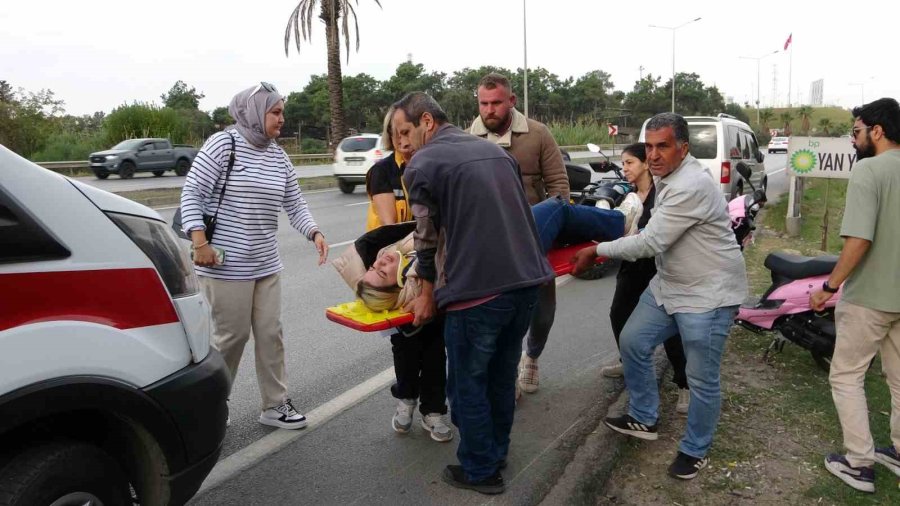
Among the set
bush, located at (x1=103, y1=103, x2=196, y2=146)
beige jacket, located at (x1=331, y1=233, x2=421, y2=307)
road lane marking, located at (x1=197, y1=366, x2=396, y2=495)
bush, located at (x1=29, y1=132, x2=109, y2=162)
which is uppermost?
bush, located at (x1=103, y1=103, x2=196, y2=146)

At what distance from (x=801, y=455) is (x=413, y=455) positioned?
6.34ft

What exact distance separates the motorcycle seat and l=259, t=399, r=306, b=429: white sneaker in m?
3.29

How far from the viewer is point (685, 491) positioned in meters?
3.14

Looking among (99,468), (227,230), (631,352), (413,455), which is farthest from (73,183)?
(631,352)

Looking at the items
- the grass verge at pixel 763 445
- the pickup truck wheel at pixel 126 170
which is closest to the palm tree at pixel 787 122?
the pickup truck wheel at pixel 126 170

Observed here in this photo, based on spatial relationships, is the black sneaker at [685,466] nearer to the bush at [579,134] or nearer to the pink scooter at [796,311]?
the pink scooter at [796,311]

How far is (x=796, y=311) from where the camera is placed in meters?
4.43

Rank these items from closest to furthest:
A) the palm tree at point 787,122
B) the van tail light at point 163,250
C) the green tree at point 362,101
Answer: the van tail light at point 163,250, the palm tree at point 787,122, the green tree at point 362,101

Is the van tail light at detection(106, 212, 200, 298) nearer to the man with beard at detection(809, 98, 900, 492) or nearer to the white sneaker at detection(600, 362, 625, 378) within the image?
the man with beard at detection(809, 98, 900, 492)

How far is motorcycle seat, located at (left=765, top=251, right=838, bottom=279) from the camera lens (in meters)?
4.49

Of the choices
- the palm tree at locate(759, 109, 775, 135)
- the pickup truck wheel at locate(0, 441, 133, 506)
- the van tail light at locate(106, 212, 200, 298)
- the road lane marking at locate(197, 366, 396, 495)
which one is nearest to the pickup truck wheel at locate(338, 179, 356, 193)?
the road lane marking at locate(197, 366, 396, 495)

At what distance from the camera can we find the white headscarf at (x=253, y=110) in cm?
341

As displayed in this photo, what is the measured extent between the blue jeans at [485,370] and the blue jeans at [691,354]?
73cm

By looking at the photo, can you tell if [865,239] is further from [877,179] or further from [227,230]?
[227,230]
